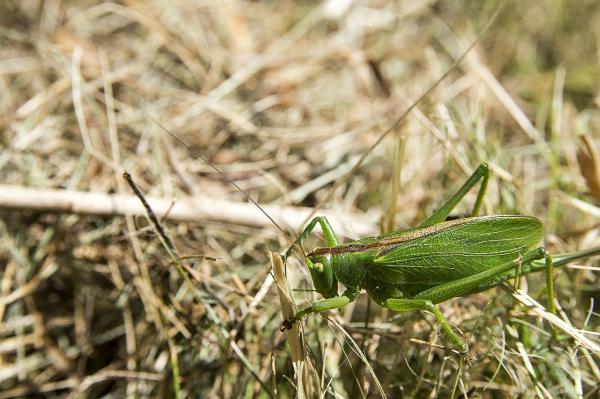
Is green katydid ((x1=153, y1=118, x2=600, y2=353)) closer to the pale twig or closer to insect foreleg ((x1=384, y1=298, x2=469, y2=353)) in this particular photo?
insect foreleg ((x1=384, y1=298, x2=469, y2=353))

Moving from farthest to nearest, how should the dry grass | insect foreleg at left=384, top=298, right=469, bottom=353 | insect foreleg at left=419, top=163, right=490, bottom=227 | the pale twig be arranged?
the pale twig < the dry grass < insect foreleg at left=419, top=163, right=490, bottom=227 < insect foreleg at left=384, top=298, right=469, bottom=353

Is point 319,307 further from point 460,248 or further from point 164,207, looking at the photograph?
point 164,207

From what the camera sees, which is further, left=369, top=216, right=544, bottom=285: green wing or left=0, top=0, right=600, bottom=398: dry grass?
left=0, top=0, right=600, bottom=398: dry grass

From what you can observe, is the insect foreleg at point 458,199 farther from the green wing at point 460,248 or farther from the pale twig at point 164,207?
the pale twig at point 164,207

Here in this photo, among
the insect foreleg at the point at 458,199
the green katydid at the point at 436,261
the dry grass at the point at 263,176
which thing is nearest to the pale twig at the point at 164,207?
the dry grass at the point at 263,176

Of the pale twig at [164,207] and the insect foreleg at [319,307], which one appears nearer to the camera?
the insect foreleg at [319,307]

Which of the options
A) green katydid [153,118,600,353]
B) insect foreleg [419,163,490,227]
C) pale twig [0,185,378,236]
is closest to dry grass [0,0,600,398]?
pale twig [0,185,378,236]

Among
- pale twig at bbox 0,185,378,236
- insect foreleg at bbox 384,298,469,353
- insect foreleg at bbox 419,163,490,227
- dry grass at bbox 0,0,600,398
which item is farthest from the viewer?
pale twig at bbox 0,185,378,236

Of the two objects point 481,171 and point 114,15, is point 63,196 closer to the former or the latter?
point 481,171

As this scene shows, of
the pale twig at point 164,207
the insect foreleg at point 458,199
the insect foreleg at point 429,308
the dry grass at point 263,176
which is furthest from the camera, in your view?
the pale twig at point 164,207
